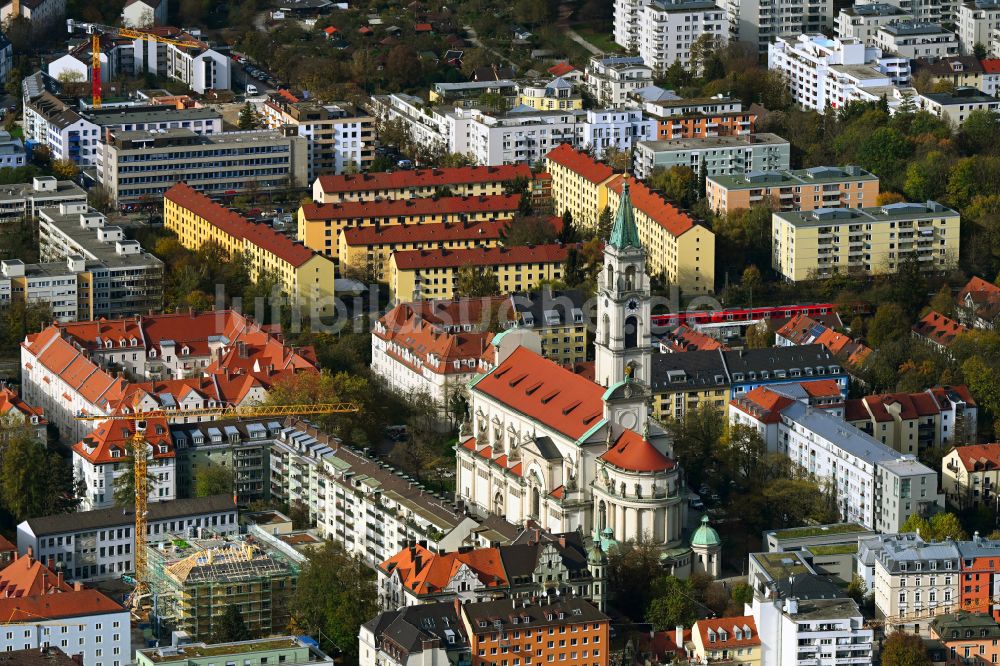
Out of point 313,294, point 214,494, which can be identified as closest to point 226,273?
point 313,294

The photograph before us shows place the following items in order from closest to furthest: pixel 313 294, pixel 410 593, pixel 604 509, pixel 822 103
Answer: pixel 410 593 < pixel 604 509 < pixel 313 294 < pixel 822 103

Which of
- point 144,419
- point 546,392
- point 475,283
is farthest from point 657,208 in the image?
point 144,419

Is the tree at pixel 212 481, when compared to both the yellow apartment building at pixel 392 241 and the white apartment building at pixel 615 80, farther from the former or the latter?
the white apartment building at pixel 615 80

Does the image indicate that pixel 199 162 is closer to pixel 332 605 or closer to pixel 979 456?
pixel 979 456

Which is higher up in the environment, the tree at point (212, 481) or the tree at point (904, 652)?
the tree at point (904, 652)

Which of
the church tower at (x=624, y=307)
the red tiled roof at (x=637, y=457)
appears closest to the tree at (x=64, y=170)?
the church tower at (x=624, y=307)

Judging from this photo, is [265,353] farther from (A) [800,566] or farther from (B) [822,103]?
(B) [822,103]
